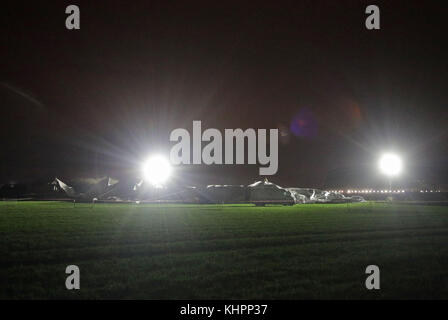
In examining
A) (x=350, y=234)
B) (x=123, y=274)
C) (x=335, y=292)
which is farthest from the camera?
(x=350, y=234)

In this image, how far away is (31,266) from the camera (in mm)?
7609

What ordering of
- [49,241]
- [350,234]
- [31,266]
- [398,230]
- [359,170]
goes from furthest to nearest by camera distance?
1. [359,170]
2. [398,230]
3. [350,234]
4. [49,241]
5. [31,266]

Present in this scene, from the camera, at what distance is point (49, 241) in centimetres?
1114

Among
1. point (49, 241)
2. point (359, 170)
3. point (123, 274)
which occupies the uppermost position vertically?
point (359, 170)

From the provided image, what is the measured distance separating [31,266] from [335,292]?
5898 mm

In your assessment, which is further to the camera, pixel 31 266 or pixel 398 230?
pixel 398 230
